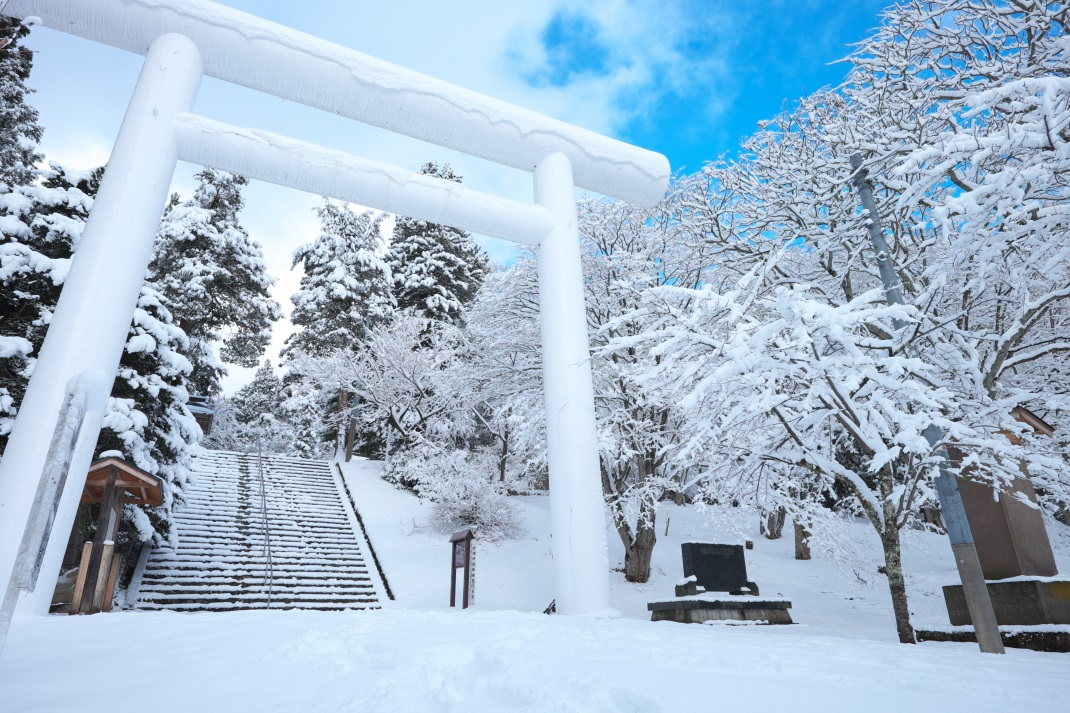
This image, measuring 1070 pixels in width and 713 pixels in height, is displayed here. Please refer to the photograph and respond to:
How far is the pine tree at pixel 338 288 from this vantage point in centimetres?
2548

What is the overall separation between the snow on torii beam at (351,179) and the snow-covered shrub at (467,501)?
982 centimetres

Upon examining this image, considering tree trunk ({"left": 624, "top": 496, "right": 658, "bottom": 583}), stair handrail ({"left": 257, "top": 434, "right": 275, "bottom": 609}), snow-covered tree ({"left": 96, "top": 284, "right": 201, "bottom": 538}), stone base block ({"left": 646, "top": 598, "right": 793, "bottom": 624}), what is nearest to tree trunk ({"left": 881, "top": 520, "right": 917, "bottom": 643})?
stone base block ({"left": 646, "top": 598, "right": 793, "bottom": 624})

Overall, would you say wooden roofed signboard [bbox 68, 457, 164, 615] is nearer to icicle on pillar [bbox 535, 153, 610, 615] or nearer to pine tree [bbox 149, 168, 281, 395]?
icicle on pillar [bbox 535, 153, 610, 615]

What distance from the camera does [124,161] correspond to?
627cm

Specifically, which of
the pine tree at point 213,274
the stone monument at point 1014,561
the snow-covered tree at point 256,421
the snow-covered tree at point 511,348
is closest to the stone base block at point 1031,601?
the stone monument at point 1014,561

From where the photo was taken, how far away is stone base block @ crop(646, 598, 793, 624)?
8234 mm

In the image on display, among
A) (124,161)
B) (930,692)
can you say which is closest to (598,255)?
(124,161)

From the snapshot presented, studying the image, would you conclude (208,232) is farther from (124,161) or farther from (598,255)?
(124,161)

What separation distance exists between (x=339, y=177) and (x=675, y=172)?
29.9ft

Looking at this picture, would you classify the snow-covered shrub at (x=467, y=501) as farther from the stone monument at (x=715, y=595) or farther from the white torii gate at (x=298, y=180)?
the white torii gate at (x=298, y=180)

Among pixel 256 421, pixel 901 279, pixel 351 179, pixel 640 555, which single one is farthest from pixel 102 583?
pixel 256 421

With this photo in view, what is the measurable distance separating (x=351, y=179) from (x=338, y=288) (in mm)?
18959

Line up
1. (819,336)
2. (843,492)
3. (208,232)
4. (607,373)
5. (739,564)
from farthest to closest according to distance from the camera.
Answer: (843,492) → (208,232) → (607,373) → (739,564) → (819,336)

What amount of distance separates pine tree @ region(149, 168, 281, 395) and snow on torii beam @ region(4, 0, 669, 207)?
14.4 metres
